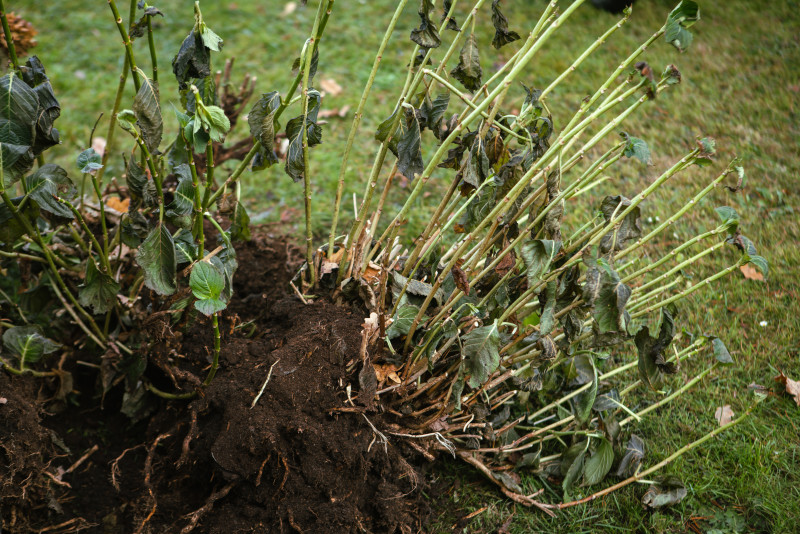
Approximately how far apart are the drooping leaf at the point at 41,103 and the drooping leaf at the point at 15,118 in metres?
0.04

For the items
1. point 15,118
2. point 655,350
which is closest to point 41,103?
point 15,118

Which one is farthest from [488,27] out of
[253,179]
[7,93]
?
[7,93]

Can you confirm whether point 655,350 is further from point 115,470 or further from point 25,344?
point 25,344

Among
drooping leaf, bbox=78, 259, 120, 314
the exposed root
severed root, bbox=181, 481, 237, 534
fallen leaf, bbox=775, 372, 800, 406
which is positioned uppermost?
fallen leaf, bbox=775, 372, 800, 406

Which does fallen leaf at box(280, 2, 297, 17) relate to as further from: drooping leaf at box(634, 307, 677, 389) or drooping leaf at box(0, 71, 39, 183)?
drooping leaf at box(634, 307, 677, 389)

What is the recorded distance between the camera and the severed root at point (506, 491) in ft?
7.14

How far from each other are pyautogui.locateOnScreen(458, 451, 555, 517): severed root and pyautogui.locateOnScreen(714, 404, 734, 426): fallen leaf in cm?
83

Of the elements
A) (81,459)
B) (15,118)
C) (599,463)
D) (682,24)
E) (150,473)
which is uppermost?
(682,24)

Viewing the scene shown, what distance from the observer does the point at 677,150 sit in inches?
147

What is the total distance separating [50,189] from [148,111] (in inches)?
19.1

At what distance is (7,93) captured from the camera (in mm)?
1663

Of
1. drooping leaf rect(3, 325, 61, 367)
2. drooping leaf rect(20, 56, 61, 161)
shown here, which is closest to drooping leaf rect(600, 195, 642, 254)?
drooping leaf rect(20, 56, 61, 161)

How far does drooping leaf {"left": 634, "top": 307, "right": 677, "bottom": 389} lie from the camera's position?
1.79m

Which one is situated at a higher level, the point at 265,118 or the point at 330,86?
the point at 265,118
